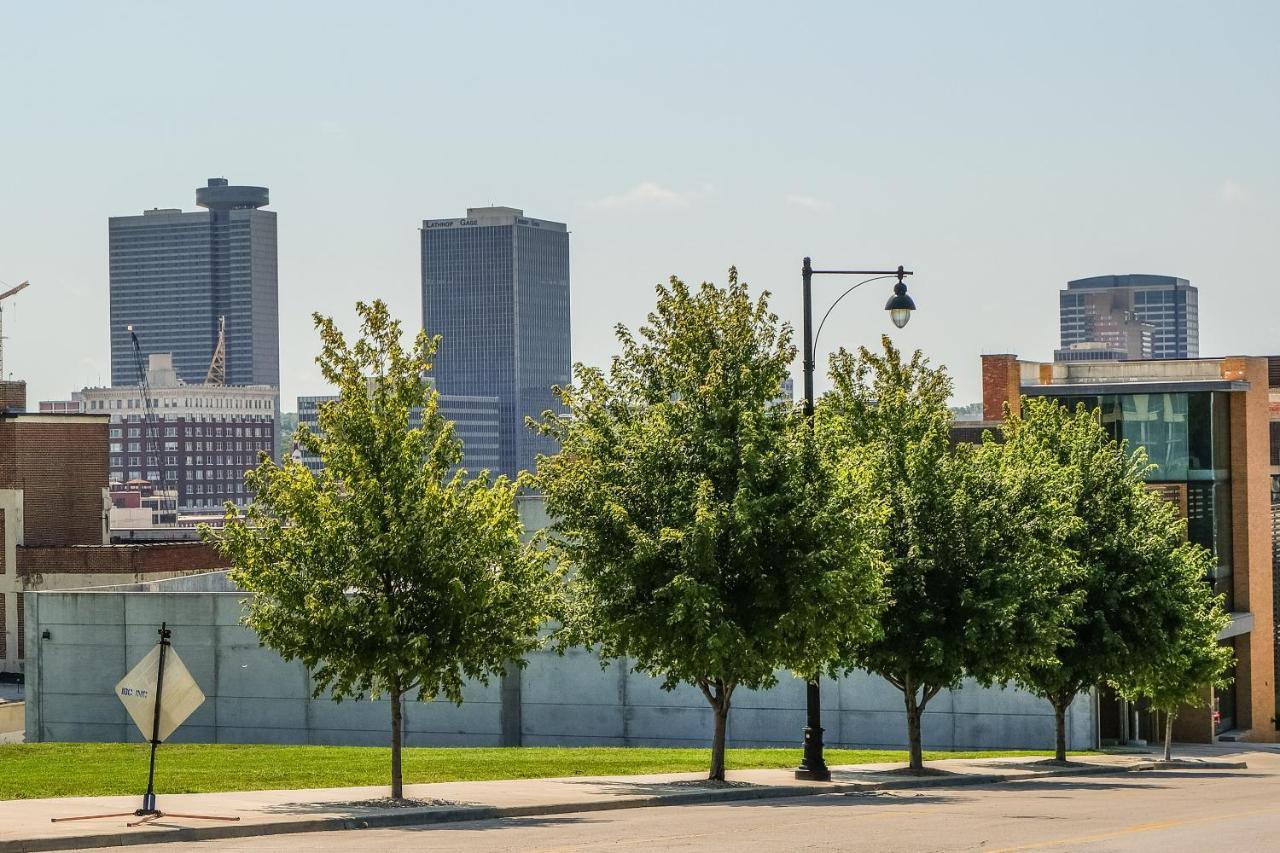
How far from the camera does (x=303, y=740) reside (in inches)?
1940

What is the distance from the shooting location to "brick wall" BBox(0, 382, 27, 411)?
307 ft

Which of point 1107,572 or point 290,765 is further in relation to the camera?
point 1107,572

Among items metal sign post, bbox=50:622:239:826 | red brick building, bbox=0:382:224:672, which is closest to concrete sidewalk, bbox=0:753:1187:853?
metal sign post, bbox=50:622:239:826

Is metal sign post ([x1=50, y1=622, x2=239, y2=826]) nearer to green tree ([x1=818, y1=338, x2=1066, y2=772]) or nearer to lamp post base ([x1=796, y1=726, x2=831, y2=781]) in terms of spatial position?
lamp post base ([x1=796, y1=726, x2=831, y2=781])

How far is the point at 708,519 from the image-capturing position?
28.1 meters

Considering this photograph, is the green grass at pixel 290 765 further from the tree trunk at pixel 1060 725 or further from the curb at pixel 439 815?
the tree trunk at pixel 1060 725

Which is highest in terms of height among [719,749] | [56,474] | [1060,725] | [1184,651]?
→ [56,474]

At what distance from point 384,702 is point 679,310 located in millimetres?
21627

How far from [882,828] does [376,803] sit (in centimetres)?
697

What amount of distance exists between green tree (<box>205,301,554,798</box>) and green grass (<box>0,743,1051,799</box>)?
3386 mm

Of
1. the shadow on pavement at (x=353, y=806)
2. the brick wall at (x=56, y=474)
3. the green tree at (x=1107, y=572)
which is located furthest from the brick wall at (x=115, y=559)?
the shadow on pavement at (x=353, y=806)

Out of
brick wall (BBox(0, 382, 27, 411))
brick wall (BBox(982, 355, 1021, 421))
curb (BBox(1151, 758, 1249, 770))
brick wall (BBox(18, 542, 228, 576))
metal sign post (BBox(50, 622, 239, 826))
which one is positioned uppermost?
brick wall (BBox(0, 382, 27, 411))

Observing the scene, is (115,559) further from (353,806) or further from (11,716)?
(353,806)

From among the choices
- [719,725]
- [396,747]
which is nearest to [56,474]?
[719,725]
